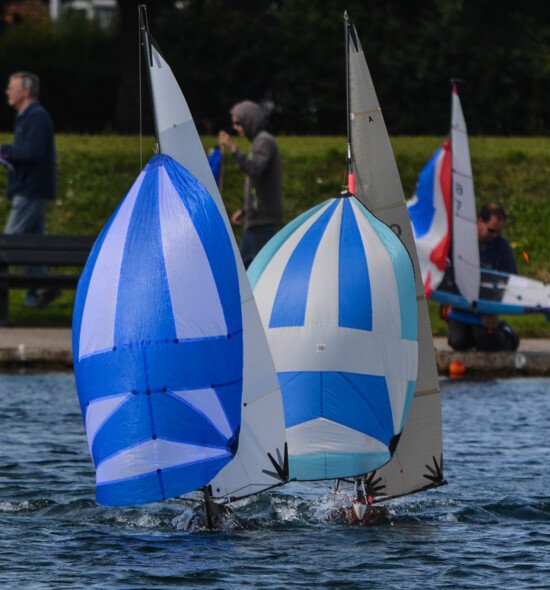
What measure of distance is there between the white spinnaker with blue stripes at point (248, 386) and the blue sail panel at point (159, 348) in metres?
0.08

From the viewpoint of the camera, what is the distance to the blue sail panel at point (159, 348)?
30.2 ft

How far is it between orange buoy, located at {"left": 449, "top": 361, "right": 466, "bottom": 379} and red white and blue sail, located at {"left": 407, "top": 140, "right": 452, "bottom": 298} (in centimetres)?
113

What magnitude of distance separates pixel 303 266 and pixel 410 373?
78 cm

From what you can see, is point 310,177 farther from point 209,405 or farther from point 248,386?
point 209,405

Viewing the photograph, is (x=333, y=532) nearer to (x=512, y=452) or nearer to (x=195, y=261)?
(x=195, y=261)

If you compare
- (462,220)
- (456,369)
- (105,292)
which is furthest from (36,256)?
(105,292)

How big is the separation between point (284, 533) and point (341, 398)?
0.76m

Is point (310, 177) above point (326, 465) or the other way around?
above

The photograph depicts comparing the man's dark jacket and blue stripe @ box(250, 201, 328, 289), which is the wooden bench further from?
blue stripe @ box(250, 201, 328, 289)

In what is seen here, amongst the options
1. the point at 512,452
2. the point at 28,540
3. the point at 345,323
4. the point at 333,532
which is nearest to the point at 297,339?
the point at 345,323

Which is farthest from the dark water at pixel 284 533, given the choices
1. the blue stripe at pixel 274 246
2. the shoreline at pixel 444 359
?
the shoreline at pixel 444 359

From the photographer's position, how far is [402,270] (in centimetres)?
988

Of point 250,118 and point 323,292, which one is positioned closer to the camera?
point 323,292

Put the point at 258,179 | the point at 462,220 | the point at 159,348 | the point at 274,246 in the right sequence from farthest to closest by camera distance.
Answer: the point at 258,179, the point at 462,220, the point at 274,246, the point at 159,348
